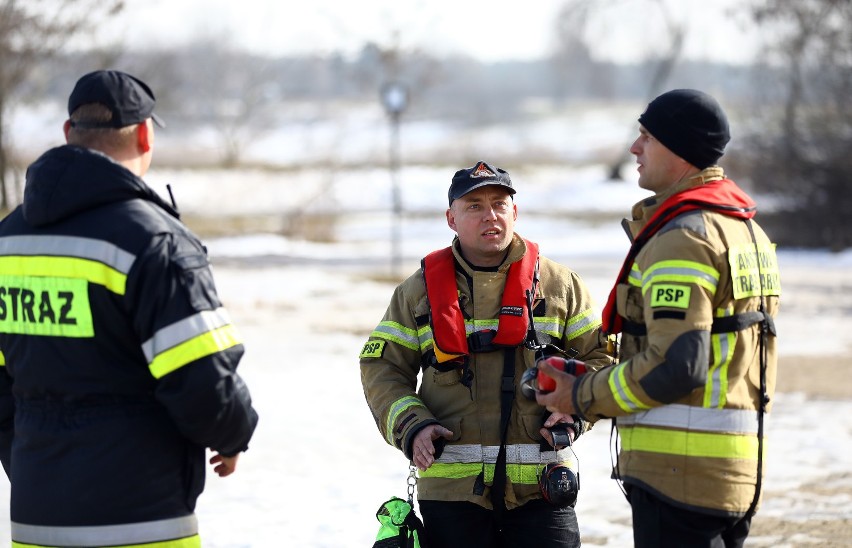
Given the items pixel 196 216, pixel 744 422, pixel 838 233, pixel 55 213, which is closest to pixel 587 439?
pixel 744 422

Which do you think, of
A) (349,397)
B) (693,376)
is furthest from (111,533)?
(349,397)

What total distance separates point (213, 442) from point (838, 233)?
24205 millimetres

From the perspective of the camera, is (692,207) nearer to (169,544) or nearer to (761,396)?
(761,396)

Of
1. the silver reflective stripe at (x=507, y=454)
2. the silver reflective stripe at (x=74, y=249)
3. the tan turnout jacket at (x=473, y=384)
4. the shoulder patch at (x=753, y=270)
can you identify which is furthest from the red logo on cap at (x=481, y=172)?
the silver reflective stripe at (x=74, y=249)

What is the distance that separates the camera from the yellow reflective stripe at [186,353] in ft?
10.0

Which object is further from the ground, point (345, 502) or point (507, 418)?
point (507, 418)

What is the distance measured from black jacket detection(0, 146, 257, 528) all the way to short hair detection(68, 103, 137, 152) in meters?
0.08

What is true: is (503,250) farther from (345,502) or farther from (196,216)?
(196,216)

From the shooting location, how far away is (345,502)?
6637 millimetres

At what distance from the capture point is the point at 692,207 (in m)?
3.36

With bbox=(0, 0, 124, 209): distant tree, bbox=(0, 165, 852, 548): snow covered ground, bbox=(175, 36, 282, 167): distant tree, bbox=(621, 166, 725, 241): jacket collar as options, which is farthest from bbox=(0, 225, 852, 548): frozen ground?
bbox=(175, 36, 282, 167): distant tree

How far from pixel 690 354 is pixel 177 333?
4.57 feet

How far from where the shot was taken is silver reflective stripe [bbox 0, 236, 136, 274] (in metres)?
3.09

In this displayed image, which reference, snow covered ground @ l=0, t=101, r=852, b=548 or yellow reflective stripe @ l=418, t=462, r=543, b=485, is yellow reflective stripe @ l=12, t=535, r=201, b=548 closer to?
yellow reflective stripe @ l=418, t=462, r=543, b=485
